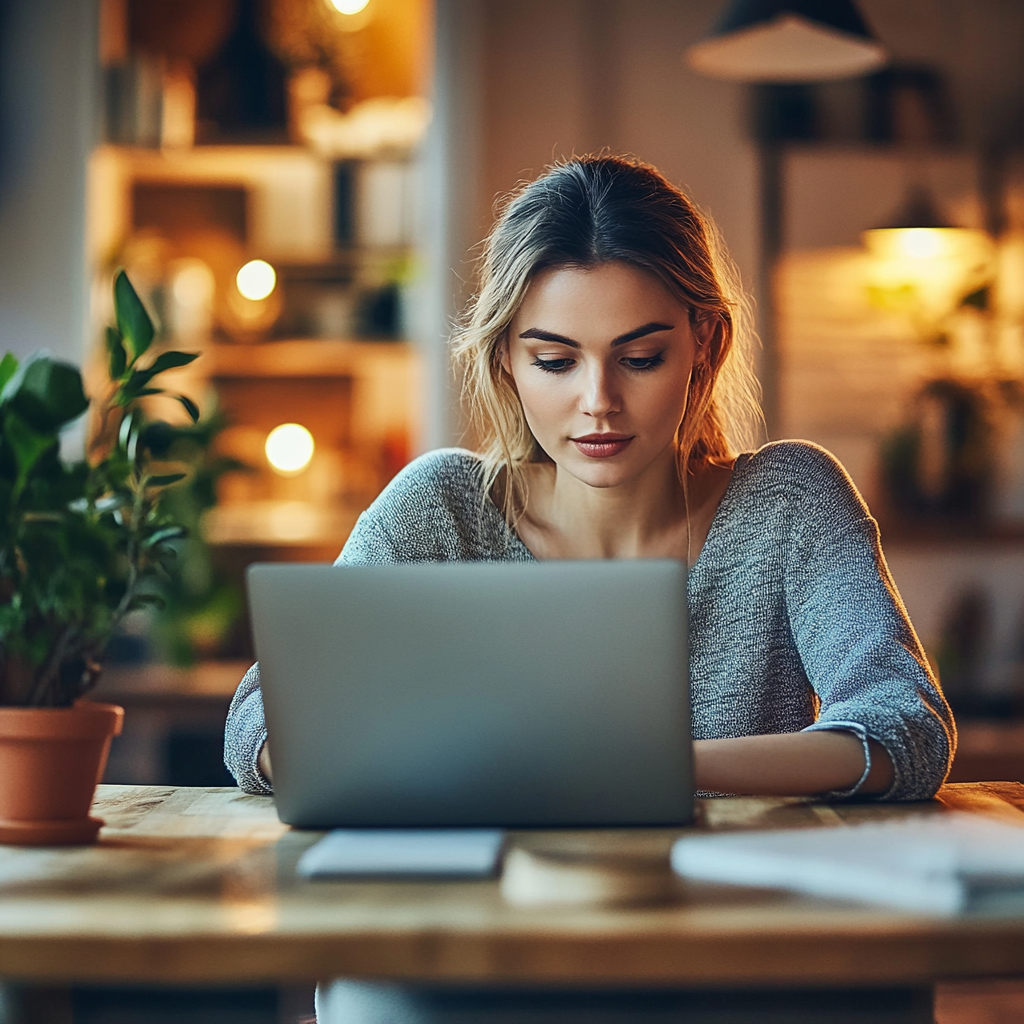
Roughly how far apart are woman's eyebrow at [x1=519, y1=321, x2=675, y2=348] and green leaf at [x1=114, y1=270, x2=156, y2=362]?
570mm

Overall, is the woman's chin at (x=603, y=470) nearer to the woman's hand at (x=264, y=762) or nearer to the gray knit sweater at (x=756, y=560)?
the gray knit sweater at (x=756, y=560)

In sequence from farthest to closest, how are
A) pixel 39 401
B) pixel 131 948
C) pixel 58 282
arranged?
pixel 58 282, pixel 39 401, pixel 131 948

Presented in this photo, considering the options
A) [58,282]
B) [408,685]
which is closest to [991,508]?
[58,282]

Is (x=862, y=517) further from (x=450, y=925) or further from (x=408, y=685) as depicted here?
(x=450, y=925)

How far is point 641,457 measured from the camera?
4.97ft

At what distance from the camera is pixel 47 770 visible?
981mm

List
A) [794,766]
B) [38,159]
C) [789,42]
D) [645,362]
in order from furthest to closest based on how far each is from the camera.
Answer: [38,159] → [789,42] → [645,362] → [794,766]

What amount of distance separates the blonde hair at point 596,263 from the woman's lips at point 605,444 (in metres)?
0.19

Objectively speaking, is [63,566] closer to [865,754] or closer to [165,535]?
[165,535]

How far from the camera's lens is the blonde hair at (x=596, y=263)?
1510mm

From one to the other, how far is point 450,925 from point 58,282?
327 centimetres

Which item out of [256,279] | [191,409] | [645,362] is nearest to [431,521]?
[645,362]

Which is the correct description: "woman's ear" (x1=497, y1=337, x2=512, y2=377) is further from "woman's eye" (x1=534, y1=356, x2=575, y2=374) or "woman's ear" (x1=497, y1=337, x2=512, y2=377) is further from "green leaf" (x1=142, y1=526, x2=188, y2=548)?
"green leaf" (x1=142, y1=526, x2=188, y2=548)

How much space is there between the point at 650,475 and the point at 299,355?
2.28 m
